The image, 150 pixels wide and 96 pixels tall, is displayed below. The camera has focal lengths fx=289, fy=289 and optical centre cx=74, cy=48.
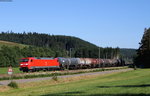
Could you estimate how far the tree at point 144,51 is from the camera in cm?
10990

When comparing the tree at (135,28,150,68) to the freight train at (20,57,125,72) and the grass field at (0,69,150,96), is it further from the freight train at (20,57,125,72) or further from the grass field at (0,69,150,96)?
the grass field at (0,69,150,96)

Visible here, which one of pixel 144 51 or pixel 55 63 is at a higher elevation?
pixel 144 51

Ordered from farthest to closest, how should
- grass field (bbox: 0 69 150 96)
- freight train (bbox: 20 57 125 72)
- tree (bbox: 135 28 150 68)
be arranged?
tree (bbox: 135 28 150 68) → freight train (bbox: 20 57 125 72) → grass field (bbox: 0 69 150 96)

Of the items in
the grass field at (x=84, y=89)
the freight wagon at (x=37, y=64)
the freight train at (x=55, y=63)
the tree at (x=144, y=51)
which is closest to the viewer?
the grass field at (x=84, y=89)

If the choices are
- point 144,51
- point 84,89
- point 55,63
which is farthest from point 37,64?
point 144,51

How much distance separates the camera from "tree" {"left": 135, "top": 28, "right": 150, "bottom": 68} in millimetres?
109900

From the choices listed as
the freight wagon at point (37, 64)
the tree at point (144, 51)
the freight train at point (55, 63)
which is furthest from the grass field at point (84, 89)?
the tree at point (144, 51)

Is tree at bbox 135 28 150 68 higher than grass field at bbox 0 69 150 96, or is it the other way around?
tree at bbox 135 28 150 68

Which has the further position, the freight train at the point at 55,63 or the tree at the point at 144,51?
the tree at the point at 144,51

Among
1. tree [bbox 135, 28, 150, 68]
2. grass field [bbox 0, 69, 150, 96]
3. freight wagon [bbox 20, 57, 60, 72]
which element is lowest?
grass field [bbox 0, 69, 150, 96]

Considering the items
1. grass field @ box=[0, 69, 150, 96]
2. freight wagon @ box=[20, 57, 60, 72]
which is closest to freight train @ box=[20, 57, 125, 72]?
freight wagon @ box=[20, 57, 60, 72]

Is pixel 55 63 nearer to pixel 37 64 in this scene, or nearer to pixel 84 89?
pixel 37 64

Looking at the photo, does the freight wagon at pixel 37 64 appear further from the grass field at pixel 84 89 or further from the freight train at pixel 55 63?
the grass field at pixel 84 89

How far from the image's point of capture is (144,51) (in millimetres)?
112250
